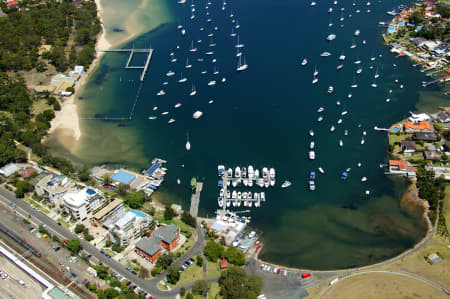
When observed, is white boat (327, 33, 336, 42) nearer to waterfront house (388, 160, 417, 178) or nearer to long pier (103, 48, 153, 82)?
long pier (103, 48, 153, 82)

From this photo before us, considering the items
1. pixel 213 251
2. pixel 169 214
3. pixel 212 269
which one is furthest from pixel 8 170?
pixel 212 269

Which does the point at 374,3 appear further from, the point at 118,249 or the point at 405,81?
the point at 118,249

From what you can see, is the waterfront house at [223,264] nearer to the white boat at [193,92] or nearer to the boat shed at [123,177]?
the boat shed at [123,177]

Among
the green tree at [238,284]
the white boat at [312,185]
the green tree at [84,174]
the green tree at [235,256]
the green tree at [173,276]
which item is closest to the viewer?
the green tree at [238,284]

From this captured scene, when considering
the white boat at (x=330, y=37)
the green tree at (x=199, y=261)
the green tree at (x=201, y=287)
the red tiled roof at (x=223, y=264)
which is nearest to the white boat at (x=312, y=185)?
the red tiled roof at (x=223, y=264)

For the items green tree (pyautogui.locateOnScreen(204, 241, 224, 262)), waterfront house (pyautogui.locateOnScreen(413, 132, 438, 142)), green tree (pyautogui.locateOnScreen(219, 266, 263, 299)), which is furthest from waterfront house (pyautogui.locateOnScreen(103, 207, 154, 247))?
waterfront house (pyautogui.locateOnScreen(413, 132, 438, 142))
